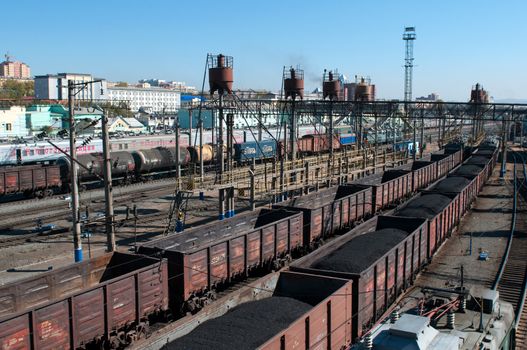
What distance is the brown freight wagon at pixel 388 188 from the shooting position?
28812 mm

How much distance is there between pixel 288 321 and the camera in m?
11.1

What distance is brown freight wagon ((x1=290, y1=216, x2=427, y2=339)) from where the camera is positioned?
13438mm

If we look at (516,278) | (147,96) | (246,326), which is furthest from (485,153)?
(147,96)

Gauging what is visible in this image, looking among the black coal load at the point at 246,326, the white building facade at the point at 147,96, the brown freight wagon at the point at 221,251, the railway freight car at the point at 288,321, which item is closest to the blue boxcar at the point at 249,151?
the brown freight wagon at the point at 221,251

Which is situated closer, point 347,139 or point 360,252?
point 360,252

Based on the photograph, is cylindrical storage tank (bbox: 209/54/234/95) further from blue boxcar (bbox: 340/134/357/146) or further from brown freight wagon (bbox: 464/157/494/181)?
blue boxcar (bbox: 340/134/357/146)

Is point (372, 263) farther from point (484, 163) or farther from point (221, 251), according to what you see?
point (484, 163)

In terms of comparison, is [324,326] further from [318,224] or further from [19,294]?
[318,224]

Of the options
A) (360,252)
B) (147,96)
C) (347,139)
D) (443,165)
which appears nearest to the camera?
(360,252)

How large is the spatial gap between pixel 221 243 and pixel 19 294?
19.9ft

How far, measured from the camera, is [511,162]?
69.8m

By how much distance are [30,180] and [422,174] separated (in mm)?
27984

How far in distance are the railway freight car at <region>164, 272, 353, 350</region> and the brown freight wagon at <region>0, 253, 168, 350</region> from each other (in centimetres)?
295

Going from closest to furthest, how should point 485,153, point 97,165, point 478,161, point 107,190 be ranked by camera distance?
point 107,190 < point 97,165 < point 478,161 < point 485,153
